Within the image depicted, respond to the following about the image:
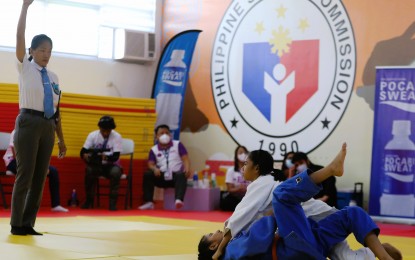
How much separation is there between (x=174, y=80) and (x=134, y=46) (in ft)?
3.03

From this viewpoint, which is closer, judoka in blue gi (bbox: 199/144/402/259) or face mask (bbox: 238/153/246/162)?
judoka in blue gi (bbox: 199/144/402/259)

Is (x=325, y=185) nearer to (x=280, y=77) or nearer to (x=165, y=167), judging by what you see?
(x=280, y=77)

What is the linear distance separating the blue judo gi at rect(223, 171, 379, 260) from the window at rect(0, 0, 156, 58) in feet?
25.8

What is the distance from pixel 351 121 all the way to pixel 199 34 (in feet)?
10.5

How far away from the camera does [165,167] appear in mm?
10977

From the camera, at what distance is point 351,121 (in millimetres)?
10164

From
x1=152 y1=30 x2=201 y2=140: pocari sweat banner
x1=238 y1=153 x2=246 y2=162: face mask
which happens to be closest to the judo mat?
x1=238 y1=153 x2=246 y2=162: face mask

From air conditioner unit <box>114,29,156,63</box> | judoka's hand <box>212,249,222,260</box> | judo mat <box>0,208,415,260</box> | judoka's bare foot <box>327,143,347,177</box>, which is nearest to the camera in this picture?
judoka's bare foot <box>327,143,347,177</box>

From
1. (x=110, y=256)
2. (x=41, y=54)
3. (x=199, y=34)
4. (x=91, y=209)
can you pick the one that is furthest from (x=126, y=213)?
(x=110, y=256)

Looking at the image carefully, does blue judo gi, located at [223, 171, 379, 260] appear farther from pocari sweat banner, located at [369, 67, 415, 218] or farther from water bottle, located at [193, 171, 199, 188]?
water bottle, located at [193, 171, 199, 188]

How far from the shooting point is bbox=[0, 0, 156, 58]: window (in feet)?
36.6

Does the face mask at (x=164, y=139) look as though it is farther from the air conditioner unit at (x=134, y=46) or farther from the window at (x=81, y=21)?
the window at (x=81, y=21)

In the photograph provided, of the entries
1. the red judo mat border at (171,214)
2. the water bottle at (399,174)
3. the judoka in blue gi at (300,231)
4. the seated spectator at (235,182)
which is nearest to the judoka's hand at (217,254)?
the judoka in blue gi at (300,231)

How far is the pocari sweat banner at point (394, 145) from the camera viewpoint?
9234 millimetres
